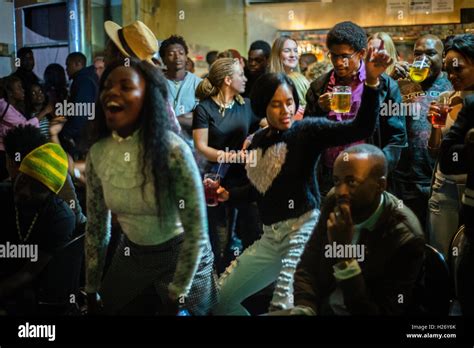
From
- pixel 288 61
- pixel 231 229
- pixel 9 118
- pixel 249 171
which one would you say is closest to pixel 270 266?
pixel 231 229

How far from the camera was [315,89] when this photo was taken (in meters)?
3.87

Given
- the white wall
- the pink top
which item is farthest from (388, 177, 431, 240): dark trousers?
the white wall

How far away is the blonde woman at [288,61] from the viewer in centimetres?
390

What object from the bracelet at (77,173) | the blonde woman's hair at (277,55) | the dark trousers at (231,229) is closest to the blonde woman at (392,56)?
the blonde woman's hair at (277,55)

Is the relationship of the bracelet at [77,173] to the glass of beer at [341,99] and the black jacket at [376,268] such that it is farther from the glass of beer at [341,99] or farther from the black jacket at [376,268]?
the glass of beer at [341,99]

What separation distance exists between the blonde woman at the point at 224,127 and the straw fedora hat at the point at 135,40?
1.12ft

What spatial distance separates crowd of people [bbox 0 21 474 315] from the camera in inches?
148

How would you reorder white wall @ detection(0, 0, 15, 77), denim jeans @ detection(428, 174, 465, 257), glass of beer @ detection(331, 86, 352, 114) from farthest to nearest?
1. white wall @ detection(0, 0, 15, 77)
2. denim jeans @ detection(428, 174, 465, 257)
3. glass of beer @ detection(331, 86, 352, 114)

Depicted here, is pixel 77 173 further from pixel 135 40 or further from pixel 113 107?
pixel 135 40

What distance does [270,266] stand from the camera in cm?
387

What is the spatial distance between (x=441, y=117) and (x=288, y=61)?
85 cm

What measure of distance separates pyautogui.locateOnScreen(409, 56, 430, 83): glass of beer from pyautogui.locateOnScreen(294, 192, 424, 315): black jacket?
0.64 m

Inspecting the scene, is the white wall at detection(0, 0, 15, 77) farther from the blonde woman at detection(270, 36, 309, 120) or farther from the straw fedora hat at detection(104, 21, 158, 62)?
the blonde woman at detection(270, 36, 309, 120)

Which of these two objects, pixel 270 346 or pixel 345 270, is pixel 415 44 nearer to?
pixel 345 270
